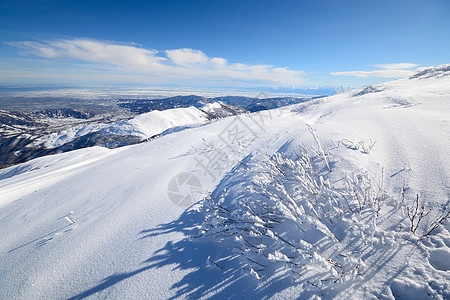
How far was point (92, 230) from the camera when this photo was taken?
2963 mm

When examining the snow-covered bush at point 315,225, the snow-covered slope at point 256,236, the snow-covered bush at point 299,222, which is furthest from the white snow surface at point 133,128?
the snow-covered bush at point 315,225

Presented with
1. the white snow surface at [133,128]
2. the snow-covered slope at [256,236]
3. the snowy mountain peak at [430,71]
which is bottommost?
the white snow surface at [133,128]

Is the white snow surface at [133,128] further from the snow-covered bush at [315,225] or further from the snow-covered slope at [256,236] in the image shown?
the snow-covered bush at [315,225]

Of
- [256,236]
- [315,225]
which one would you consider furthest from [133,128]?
[315,225]

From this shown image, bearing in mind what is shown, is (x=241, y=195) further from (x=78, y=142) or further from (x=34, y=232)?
(x=78, y=142)

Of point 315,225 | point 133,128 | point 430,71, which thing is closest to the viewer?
point 315,225

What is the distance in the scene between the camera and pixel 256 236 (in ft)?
7.44

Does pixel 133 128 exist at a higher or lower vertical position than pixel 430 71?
lower

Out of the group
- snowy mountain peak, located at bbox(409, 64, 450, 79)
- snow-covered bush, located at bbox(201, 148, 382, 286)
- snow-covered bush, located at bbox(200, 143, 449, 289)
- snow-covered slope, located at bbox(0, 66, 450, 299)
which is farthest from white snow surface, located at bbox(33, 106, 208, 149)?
snow-covered bush, located at bbox(200, 143, 449, 289)

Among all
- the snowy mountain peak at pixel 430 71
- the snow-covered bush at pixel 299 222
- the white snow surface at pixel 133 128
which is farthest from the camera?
the white snow surface at pixel 133 128

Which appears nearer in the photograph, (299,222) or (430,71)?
(299,222)

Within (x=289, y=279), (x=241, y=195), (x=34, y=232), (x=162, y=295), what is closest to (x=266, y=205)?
(x=241, y=195)

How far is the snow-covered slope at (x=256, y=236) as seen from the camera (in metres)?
1.66

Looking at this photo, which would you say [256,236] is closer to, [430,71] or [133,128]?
[430,71]
